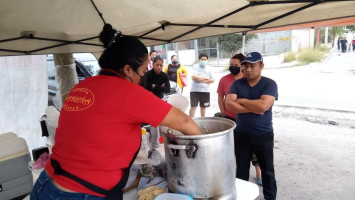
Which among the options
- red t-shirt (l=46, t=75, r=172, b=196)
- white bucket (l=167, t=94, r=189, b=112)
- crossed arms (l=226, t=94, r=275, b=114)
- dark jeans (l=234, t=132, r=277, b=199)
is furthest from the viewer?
white bucket (l=167, t=94, r=189, b=112)

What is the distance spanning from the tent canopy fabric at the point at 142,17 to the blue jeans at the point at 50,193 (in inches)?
53.0

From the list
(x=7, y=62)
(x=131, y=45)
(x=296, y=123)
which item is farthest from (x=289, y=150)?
(x=7, y=62)

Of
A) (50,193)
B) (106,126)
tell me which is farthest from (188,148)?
(50,193)

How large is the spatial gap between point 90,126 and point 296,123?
5285 millimetres

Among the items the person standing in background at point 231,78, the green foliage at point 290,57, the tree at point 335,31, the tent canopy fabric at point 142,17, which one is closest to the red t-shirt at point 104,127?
the tent canopy fabric at point 142,17

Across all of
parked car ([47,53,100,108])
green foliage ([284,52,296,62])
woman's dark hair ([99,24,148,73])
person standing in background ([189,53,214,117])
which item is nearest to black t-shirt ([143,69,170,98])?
person standing in background ([189,53,214,117])

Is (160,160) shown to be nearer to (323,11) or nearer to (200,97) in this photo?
(323,11)

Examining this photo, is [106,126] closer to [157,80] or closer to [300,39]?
[157,80]

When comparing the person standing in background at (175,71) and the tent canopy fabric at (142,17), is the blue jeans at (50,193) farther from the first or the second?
the person standing in background at (175,71)

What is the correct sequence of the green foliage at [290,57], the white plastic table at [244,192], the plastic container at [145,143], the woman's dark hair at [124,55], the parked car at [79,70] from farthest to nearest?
the green foliage at [290,57] → the parked car at [79,70] → the plastic container at [145,143] → the white plastic table at [244,192] → the woman's dark hair at [124,55]

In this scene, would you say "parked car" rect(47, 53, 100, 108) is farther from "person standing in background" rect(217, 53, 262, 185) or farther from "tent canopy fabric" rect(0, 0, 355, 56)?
"person standing in background" rect(217, 53, 262, 185)

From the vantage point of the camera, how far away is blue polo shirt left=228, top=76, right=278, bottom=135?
2.41m

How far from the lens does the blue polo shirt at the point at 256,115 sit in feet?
7.89

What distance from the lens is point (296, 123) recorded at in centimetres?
555
